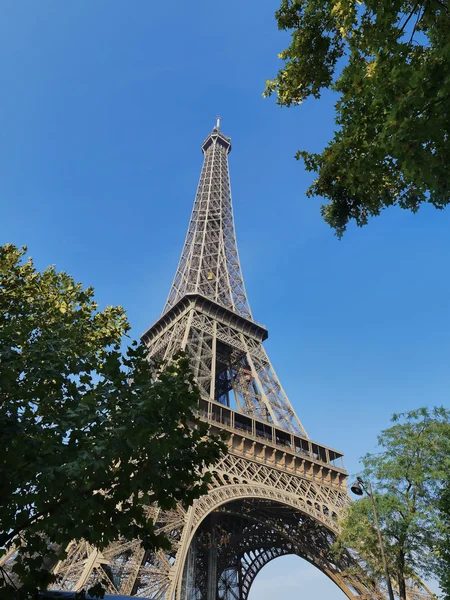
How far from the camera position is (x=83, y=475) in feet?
18.9

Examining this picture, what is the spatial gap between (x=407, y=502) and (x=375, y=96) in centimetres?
1778

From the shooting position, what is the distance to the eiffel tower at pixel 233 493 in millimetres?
19016

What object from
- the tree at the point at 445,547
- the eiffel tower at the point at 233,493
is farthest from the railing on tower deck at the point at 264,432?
the tree at the point at 445,547

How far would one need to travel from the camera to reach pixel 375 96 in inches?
254

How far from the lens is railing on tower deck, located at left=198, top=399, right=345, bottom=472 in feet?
88.4

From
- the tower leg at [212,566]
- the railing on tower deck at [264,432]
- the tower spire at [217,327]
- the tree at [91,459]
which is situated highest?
the tower spire at [217,327]

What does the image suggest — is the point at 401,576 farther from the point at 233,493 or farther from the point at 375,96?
the point at 375,96

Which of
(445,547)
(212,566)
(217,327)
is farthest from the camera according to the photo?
(217,327)

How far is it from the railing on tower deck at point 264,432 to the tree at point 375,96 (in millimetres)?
19154

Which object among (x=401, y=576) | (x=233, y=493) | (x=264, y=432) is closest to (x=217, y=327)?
(x=264, y=432)

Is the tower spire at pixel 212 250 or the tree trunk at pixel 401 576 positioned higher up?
the tower spire at pixel 212 250

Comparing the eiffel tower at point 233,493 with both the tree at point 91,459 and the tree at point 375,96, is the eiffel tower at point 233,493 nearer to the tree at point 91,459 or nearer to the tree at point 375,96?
the tree at point 91,459

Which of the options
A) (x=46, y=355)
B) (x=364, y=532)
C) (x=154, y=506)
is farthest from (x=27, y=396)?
(x=364, y=532)

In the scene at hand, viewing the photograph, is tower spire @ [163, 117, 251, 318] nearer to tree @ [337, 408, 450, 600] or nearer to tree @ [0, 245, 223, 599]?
tree @ [337, 408, 450, 600]
